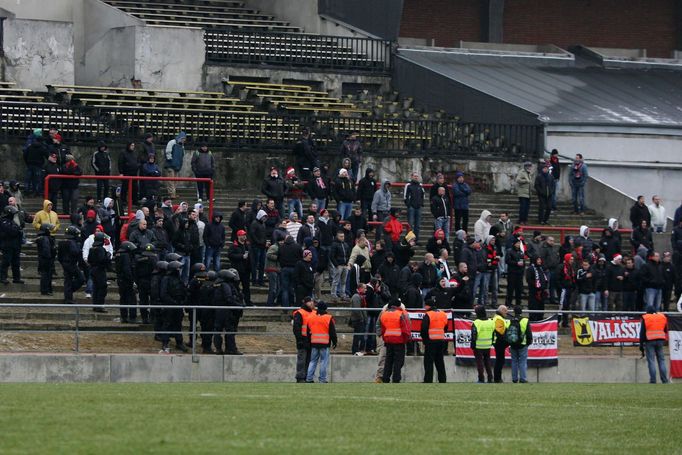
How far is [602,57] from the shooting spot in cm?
5516

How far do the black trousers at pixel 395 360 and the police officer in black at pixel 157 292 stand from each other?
157 inches

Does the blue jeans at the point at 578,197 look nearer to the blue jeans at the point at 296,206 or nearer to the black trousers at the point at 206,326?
the blue jeans at the point at 296,206

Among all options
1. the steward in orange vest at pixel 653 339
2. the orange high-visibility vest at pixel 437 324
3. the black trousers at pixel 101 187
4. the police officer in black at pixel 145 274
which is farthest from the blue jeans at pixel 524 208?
the police officer in black at pixel 145 274

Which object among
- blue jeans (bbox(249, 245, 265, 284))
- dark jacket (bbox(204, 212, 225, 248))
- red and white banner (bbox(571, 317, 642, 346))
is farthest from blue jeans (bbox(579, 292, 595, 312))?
dark jacket (bbox(204, 212, 225, 248))

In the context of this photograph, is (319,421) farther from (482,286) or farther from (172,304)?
(482,286)

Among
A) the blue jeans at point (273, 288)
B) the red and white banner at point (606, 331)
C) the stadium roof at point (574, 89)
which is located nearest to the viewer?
the blue jeans at point (273, 288)

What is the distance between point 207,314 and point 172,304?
687mm

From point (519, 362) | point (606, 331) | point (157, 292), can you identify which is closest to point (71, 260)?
point (157, 292)

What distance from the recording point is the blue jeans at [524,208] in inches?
1558

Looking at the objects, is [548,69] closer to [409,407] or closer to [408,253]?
[408,253]

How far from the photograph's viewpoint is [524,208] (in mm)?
39688

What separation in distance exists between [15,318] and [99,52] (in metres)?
20.4

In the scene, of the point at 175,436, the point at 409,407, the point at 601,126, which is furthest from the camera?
the point at 601,126

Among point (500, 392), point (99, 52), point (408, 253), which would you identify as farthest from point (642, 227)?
point (99, 52)
